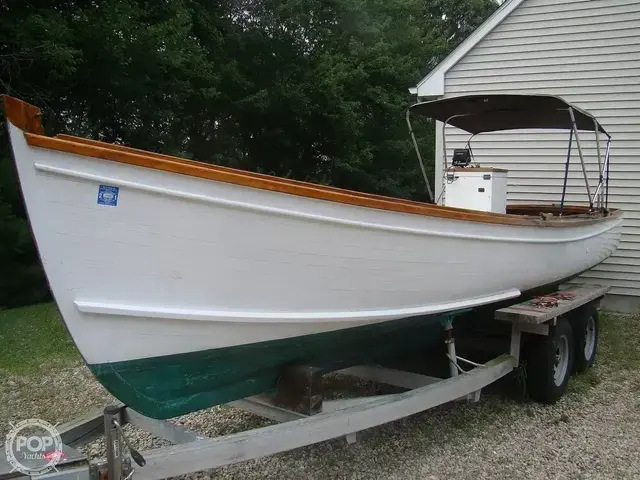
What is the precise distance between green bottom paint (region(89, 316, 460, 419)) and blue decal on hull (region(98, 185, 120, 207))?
0.76m

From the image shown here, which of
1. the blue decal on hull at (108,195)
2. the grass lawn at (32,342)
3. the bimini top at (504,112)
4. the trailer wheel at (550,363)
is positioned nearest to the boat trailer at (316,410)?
the trailer wheel at (550,363)

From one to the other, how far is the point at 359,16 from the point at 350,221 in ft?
41.8

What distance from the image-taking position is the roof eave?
835 cm

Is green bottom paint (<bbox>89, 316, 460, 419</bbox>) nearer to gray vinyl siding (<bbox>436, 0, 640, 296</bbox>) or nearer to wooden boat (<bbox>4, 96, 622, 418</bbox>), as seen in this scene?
wooden boat (<bbox>4, 96, 622, 418</bbox>)

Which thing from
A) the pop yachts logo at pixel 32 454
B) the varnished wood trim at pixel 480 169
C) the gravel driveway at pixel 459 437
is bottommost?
the gravel driveway at pixel 459 437

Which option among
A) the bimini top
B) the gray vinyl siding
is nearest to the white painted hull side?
the bimini top

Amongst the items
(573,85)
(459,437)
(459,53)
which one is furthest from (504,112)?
(459,437)

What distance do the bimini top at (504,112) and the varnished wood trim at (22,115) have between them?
3.82 m

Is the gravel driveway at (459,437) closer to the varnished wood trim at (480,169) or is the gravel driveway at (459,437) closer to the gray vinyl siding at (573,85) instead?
the varnished wood trim at (480,169)

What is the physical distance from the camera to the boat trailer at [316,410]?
2.42 metres

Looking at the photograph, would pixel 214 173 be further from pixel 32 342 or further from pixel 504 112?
pixel 32 342

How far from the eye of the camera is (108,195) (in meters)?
2.46

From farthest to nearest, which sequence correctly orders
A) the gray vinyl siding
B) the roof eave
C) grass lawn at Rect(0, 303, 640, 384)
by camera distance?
1. the roof eave
2. the gray vinyl siding
3. grass lawn at Rect(0, 303, 640, 384)

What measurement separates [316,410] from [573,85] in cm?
699
